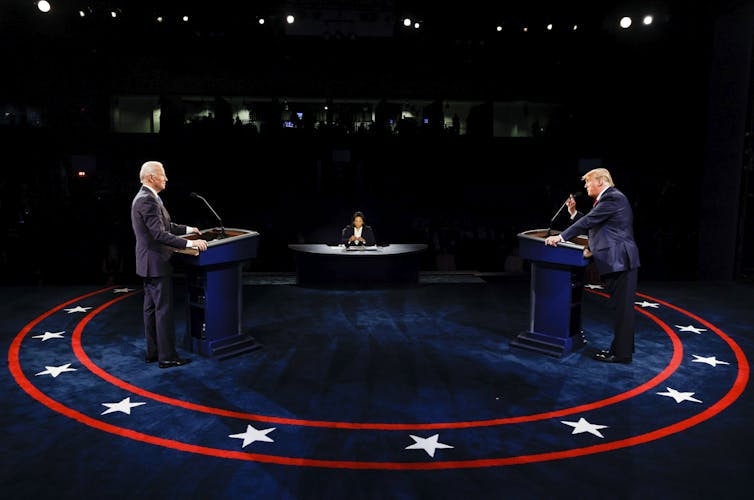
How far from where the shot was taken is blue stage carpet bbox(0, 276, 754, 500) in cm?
339

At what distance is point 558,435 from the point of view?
4.00 m

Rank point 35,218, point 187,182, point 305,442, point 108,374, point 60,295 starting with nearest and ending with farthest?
point 305,442, point 108,374, point 60,295, point 35,218, point 187,182

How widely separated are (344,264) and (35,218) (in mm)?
6019

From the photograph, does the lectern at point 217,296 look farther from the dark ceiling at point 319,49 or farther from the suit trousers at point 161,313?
the dark ceiling at point 319,49

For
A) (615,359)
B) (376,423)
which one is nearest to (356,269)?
(615,359)

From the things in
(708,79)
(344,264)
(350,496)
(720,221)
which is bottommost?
(350,496)

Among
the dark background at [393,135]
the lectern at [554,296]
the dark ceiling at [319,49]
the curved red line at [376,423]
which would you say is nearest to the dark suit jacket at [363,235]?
the dark background at [393,135]

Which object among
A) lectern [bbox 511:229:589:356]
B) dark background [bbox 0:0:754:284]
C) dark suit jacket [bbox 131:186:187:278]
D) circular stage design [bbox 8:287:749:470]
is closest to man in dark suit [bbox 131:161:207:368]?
dark suit jacket [bbox 131:186:187:278]

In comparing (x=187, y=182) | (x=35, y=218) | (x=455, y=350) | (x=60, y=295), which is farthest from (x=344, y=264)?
(x=35, y=218)

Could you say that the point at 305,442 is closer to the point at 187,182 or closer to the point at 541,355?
the point at 541,355

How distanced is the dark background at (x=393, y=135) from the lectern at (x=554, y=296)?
4.89 m

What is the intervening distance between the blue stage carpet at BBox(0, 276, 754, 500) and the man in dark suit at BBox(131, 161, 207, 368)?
0.29 meters

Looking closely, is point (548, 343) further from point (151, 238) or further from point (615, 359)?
point (151, 238)

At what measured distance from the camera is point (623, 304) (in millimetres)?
5508
